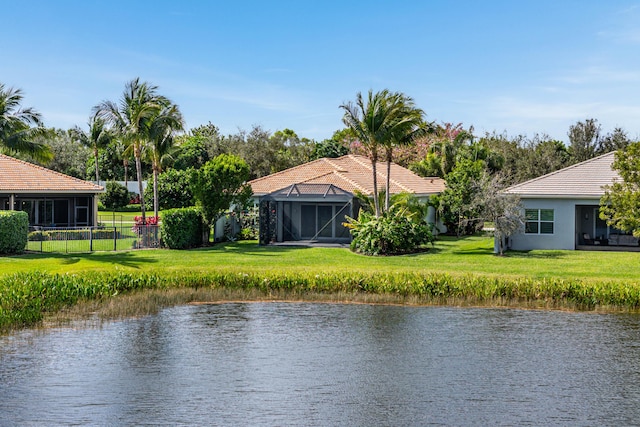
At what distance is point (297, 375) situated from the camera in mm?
16344

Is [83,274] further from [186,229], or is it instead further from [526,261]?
[526,261]

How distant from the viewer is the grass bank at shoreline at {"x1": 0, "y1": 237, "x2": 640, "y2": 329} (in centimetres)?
2372

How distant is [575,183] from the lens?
37.6 meters

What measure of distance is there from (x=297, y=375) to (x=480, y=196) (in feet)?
65.6

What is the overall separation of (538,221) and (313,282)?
15.8 meters

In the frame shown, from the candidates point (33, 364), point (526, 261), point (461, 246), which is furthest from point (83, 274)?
point (461, 246)

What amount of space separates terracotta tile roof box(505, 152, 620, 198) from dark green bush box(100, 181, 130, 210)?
40798mm

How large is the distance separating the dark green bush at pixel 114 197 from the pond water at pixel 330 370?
1878 inches

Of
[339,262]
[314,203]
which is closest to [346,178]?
[314,203]

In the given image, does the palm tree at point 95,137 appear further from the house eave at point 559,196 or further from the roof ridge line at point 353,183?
the house eave at point 559,196

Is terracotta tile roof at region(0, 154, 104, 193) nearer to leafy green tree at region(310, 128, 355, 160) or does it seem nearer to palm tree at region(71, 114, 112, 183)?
palm tree at region(71, 114, 112, 183)

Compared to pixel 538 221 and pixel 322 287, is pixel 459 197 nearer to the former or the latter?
pixel 538 221

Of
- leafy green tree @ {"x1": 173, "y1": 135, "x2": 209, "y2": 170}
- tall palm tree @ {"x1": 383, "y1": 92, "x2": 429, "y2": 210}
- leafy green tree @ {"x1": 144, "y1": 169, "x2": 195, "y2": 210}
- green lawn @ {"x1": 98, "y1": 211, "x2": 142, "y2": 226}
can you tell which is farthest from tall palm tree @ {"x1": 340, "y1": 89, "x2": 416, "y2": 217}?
leafy green tree @ {"x1": 173, "y1": 135, "x2": 209, "y2": 170}

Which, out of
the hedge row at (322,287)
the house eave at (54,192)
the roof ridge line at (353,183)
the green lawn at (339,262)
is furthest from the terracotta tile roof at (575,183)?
the house eave at (54,192)
